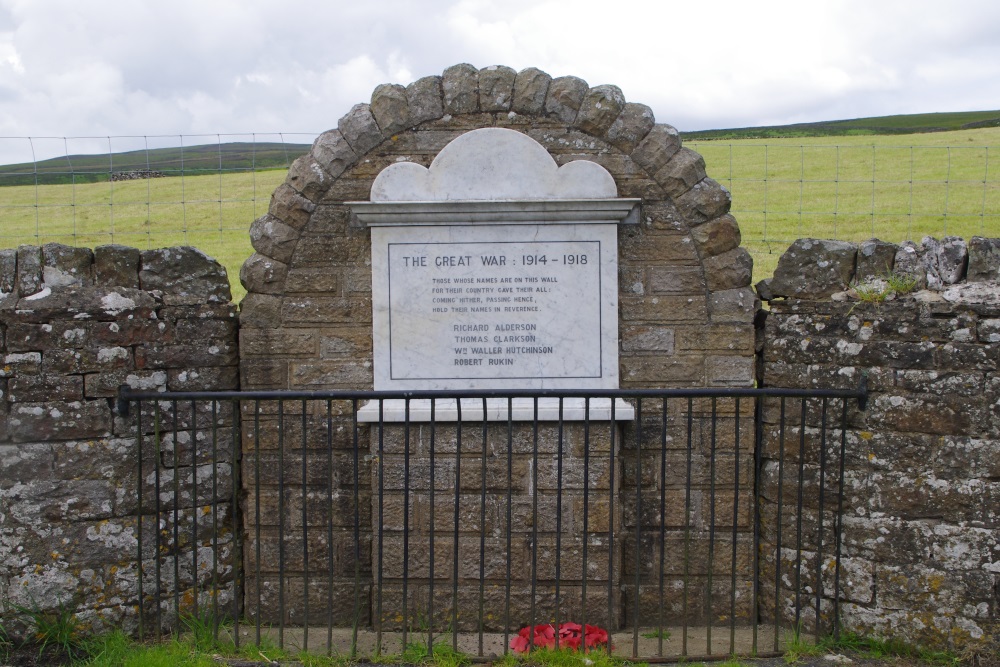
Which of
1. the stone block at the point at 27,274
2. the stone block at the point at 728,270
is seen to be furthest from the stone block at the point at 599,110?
the stone block at the point at 27,274

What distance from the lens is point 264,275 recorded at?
15.4 feet

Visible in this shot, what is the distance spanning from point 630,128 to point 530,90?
1.93 ft

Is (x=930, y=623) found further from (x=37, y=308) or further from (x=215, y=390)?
(x=37, y=308)

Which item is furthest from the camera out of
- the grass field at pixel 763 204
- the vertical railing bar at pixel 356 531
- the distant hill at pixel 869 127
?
the distant hill at pixel 869 127

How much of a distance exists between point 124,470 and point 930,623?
4.23m

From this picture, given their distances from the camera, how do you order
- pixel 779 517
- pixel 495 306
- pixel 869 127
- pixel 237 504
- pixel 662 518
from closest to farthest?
pixel 662 518 < pixel 779 517 < pixel 495 306 < pixel 237 504 < pixel 869 127

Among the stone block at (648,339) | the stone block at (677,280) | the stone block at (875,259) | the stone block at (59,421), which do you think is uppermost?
the stone block at (875,259)

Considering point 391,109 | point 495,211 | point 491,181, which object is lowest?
point 495,211

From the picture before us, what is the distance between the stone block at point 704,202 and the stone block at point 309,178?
1.96 meters

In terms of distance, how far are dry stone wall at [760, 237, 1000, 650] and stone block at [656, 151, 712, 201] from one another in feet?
2.39

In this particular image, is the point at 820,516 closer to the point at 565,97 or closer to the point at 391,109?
the point at 565,97

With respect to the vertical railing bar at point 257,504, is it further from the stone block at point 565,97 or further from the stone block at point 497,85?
the stone block at point 565,97

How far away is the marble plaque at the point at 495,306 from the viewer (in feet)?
15.2

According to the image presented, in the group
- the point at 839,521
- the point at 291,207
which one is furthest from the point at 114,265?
the point at 839,521
